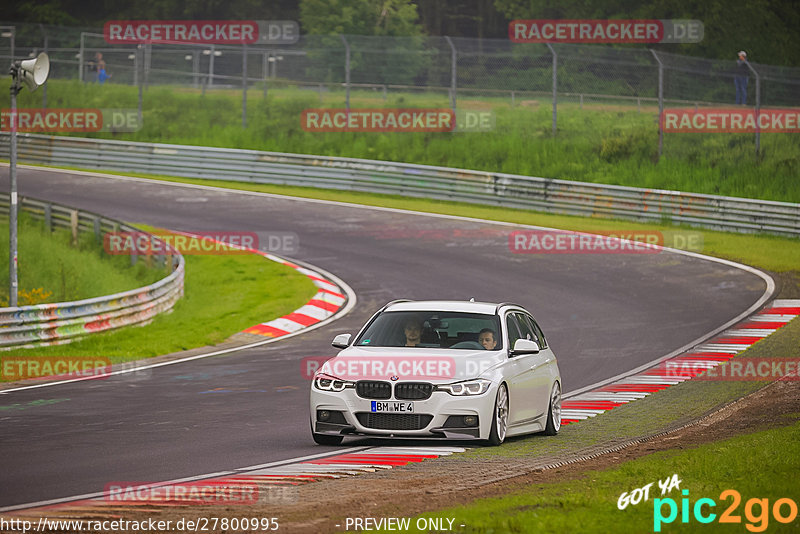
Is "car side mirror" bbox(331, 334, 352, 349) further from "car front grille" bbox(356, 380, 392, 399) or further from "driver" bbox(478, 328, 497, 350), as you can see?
"driver" bbox(478, 328, 497, 350)

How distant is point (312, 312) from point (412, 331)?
433 inches

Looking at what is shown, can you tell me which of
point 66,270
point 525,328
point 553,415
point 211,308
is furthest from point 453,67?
point 553,415

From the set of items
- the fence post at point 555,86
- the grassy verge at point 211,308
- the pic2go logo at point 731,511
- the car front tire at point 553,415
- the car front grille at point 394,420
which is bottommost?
the grassy verge at point 211,308

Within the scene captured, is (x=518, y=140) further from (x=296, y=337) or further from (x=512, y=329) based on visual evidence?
(x=512, y=329)

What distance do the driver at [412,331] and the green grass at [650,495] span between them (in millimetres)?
2775

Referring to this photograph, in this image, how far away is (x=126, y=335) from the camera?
20.5 metres

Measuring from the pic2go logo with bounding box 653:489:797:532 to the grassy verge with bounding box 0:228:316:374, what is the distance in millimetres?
12430

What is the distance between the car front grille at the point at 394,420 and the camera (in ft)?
36.4

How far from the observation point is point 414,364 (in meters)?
11.4

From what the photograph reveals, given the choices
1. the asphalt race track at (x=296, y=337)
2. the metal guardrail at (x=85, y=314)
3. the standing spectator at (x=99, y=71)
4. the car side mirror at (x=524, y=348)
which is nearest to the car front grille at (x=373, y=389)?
the asphalt race track at (x=296, y=337)

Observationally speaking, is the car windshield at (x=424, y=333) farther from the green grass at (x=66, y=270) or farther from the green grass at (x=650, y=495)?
the green grass at (x=66, y=270)

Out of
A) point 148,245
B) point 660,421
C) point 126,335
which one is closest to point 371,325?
point 660,421

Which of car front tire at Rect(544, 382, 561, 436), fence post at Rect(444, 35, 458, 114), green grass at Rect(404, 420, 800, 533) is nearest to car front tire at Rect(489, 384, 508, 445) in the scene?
car front tire at Rect(544, 382, 561, 436)

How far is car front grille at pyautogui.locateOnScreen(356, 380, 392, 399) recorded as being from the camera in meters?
11.2
